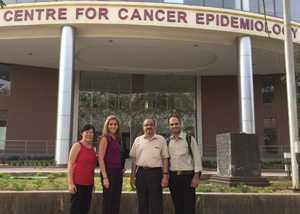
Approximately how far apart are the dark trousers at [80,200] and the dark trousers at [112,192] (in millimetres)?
305

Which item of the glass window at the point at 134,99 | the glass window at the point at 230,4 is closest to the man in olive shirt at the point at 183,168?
the glass window at the point at 230,4

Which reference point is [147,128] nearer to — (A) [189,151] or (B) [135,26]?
(A) [189,151]

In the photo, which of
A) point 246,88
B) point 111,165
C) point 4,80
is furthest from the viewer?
point 4,80

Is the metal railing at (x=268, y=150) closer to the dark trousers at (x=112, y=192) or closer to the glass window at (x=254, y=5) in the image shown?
the glass window at (x=254, y=5)

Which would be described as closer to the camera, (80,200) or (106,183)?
(106,183)

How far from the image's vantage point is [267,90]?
30.1m

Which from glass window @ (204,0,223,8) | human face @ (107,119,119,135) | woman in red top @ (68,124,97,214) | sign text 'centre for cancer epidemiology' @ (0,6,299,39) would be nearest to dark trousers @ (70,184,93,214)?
woman in red top @ (68,124,97,214)

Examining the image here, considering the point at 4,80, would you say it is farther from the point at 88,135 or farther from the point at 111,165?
the point at 111,165

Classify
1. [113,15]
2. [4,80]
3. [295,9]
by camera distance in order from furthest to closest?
[4,80]
[295,9]
[113,15]

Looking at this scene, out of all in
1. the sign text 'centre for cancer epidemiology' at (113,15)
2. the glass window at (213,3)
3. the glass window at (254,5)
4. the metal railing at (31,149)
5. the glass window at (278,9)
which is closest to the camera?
the sign text 'centre for cancer epidemiology' at (113,15)

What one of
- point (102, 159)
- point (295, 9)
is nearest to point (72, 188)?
point (102, 159)

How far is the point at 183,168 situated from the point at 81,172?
5.09 ft

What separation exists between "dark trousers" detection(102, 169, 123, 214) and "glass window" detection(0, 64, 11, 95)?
23.3m

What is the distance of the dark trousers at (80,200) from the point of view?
236 inches
